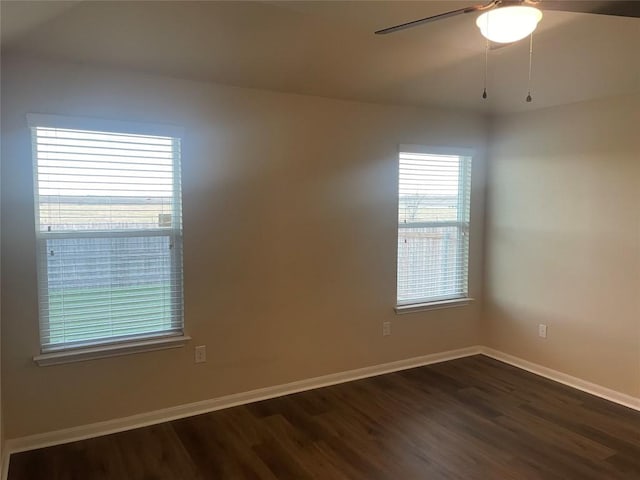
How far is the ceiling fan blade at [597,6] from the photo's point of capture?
1.88 metres

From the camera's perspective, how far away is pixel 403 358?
4215mm

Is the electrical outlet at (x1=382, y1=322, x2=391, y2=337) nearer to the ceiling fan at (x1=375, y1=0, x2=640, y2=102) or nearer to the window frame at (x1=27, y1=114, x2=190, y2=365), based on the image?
the window frame at (x1=27, y1=114, x2=190, y2=365)

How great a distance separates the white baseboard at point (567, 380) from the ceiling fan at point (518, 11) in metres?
2.78

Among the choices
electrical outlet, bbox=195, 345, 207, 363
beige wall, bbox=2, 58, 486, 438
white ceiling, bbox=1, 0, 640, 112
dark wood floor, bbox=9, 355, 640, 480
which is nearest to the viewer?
white ceiling, bbox=1, 0, 640, 112

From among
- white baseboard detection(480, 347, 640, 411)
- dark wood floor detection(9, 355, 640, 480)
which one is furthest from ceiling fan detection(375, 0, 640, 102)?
white baseboard detection(480, 347, 640, 411)

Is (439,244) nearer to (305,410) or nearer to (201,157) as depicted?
(305,410)

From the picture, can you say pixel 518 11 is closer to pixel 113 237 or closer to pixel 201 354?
pixel 113 237

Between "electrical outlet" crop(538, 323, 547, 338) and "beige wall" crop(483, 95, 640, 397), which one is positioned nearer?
"beige wall" crop(483, 95, 640, 397)

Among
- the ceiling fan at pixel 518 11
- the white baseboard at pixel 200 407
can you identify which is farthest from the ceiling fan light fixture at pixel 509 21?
the white baseboard at pixel 200 407

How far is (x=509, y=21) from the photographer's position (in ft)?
5.84

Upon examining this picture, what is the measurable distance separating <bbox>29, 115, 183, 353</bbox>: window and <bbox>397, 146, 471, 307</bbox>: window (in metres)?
1.95

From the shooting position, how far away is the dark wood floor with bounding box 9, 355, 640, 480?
2609mm

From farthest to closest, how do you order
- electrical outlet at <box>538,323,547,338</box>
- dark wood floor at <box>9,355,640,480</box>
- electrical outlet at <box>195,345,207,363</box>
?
1. electrical outlet at <box>538,323,547,338</box>
2. electrical outlet at <box>195,345,207,363</box>
3. dark wood floor at <box>9,355,640,480</box>

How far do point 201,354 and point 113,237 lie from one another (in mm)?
997
